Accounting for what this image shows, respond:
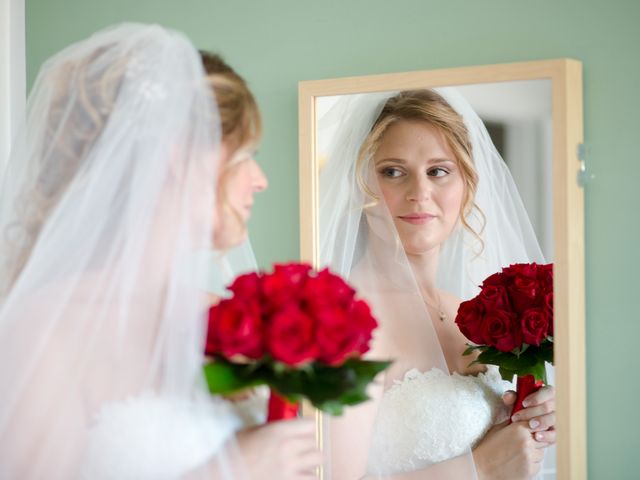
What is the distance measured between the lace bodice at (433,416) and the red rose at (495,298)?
0.17 meters

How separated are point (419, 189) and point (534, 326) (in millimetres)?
383

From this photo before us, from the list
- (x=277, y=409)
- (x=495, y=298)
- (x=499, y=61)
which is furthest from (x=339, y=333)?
(x=499, y=61)

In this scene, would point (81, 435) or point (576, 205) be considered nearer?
point (81, 435)

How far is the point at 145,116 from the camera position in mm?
1390

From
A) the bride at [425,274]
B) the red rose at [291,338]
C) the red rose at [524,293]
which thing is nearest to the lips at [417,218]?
the bride at [425,274]

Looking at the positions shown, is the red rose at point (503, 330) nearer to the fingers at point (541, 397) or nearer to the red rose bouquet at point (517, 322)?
the red rose bouquet at point (517, 322)

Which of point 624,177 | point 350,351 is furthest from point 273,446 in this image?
point 624,177

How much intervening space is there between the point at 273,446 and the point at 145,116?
1.98 feet

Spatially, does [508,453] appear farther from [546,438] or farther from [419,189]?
[419,189]

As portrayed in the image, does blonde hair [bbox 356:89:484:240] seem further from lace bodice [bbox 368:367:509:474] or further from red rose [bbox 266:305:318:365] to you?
red rose [bbox 266:305:318:365]

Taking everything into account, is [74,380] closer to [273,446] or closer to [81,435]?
[81,435]

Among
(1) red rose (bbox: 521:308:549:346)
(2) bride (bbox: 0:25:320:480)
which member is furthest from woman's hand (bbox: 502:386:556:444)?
(2) bride (bbox: 0:25:320:480)

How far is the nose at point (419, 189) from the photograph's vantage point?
1.84m

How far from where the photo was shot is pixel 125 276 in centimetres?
137
